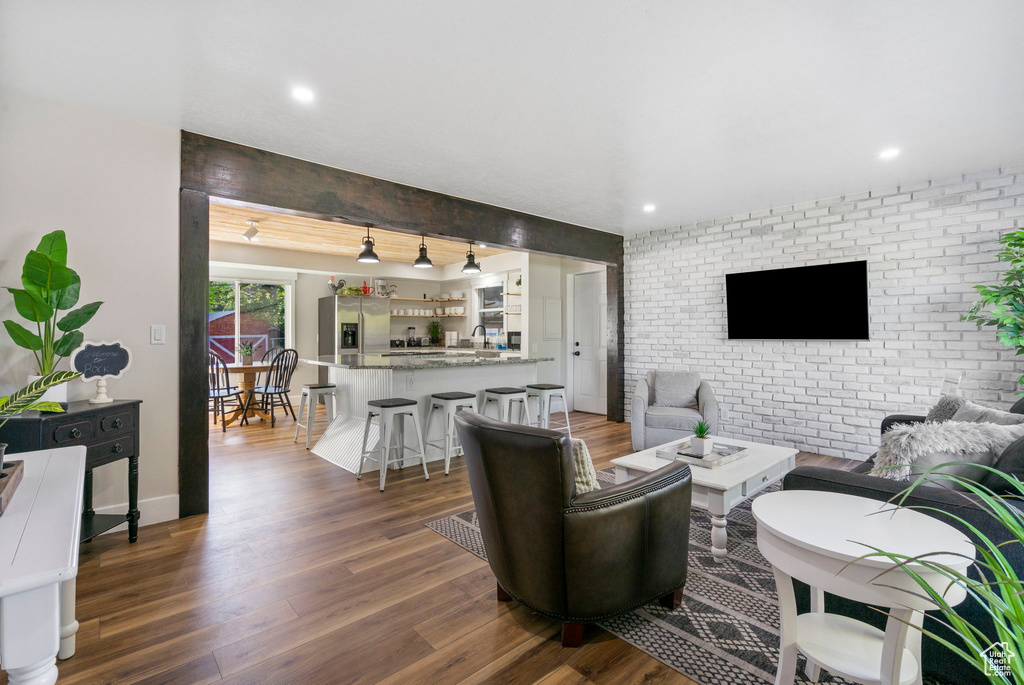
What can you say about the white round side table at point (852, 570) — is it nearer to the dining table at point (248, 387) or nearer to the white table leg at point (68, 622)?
the white table leg at point (68, 622)

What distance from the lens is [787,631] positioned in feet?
4.99

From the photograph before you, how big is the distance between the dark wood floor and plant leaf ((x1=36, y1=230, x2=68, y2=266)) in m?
1.61

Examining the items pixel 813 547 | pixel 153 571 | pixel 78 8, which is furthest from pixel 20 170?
pixel 813 547

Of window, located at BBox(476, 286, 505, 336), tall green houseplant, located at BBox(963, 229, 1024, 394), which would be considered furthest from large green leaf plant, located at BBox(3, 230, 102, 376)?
window, located at BBox(476, 286, 505, 336)

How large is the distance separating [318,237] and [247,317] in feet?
7.64

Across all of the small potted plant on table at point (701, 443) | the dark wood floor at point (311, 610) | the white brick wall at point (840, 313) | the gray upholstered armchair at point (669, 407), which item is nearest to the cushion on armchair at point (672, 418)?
the gray upholstered armchair at point (669, 407)

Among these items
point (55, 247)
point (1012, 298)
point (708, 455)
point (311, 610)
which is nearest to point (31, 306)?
point (55, 247)

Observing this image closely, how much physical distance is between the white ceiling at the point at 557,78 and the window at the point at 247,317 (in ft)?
16.2

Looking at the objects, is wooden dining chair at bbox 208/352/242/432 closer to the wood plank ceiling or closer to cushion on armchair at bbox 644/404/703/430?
the wood plank ceiling

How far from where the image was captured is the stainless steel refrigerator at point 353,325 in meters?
7.71

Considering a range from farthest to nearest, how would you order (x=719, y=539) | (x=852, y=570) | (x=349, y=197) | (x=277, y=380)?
(x=277, y=380) < (x=349, y=197) < (x=719, y=539) < (x=852, y=570)

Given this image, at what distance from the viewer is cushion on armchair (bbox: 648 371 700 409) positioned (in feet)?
16.2

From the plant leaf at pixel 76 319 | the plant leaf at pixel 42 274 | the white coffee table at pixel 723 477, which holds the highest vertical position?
the plant leaf at pixel 42 274

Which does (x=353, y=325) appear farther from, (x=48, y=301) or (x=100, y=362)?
(x=48, y=301)
